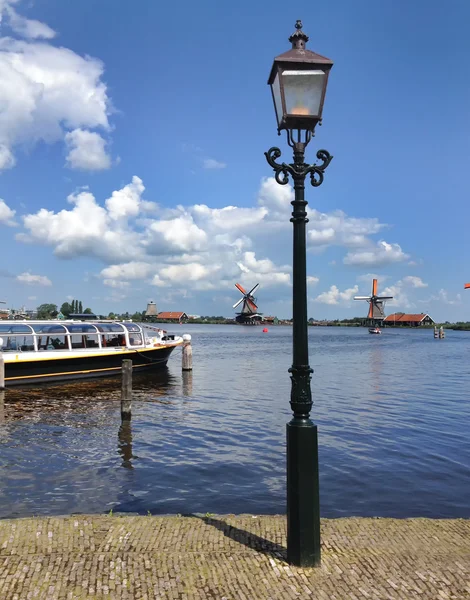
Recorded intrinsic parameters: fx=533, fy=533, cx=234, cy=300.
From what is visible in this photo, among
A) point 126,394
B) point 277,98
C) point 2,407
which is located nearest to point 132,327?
point 2,407

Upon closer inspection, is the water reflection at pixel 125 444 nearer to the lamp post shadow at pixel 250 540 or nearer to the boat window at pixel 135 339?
the lamp post shadow at pixel 250 540

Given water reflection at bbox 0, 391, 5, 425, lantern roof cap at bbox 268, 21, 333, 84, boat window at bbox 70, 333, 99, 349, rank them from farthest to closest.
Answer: boat window at bbox 70, 333, 99, 349 → water reflection at bbox 0, 391, 5, 425 → lantern roof cap at bbox 268, 21, 333, 84

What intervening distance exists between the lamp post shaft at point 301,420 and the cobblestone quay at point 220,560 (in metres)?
0.31

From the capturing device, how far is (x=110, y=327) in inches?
1259

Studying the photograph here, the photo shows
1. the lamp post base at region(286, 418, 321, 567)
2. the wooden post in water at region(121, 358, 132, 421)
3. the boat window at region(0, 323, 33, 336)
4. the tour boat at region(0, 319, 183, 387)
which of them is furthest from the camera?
the boat window at region(0, 323, 33, 336)

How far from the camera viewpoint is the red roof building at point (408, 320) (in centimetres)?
17738

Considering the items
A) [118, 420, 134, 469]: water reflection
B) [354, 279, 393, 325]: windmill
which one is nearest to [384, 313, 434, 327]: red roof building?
[354, 279, 393, 325]: windmill

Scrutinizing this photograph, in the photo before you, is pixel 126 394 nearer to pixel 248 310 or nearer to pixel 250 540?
pixel 250 540

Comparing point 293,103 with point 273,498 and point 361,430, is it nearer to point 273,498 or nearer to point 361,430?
point 273,498

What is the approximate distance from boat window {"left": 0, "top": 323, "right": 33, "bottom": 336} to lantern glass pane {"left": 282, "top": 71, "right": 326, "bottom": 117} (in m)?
24.6

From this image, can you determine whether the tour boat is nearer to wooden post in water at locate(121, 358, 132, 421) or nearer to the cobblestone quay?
wooden post in water at locate(121, 358, 132, 421)

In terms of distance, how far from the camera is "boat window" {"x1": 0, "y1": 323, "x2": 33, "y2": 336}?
2713 centimetres

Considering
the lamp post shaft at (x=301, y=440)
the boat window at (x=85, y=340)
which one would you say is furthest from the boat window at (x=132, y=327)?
the lamp post shaft at (x=301, y=440)

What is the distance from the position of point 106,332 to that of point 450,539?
26898 millimetres
